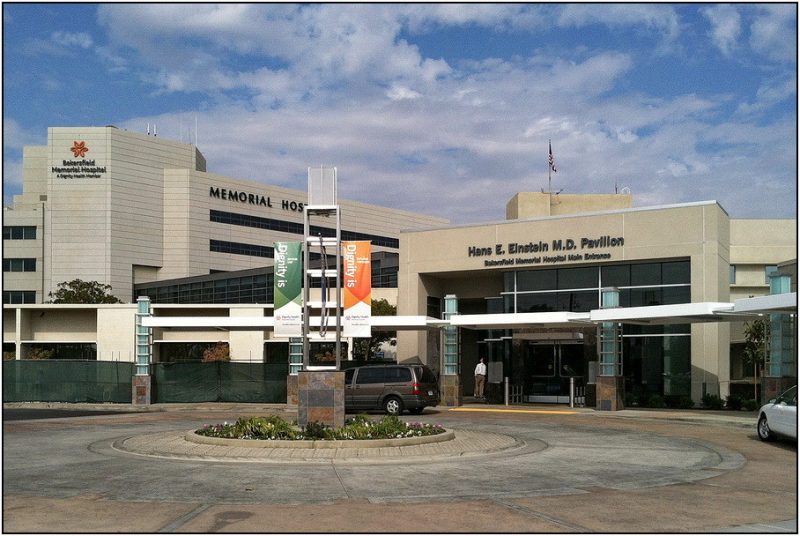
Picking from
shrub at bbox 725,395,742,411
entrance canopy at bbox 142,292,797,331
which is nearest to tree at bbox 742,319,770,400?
shrub at bbox 725,395,742,411

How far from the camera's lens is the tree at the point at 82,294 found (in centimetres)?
7869

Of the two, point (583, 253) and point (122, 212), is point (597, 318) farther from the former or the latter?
point (122, 212)

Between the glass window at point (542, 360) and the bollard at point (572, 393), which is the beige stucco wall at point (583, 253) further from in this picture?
the bollard at point (572, 393)

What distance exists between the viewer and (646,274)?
34094 mm

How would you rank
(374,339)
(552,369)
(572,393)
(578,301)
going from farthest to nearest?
(374,339) < (552,369) < (578,301) < (572,393)

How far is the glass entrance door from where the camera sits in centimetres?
3541

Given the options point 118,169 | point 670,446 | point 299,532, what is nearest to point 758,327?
point 670,446

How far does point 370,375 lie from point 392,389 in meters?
0.98

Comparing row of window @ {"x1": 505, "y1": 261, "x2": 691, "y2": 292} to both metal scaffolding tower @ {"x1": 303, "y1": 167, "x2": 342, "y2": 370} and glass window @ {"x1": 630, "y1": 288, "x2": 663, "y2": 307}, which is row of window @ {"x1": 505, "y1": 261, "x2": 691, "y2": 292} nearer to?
glass window @ {"x1": 630, "y1": 288, "x2": 663, "y2": 307}

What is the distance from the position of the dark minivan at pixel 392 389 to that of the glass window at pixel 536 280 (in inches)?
383

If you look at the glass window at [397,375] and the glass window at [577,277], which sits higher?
the glass window at [577,277]

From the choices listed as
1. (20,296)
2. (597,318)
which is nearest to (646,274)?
(597,318)

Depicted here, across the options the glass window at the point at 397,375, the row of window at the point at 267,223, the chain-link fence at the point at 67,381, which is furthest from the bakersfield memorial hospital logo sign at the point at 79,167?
the glass window at the point at 397,375

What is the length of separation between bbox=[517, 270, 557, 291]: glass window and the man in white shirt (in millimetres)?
3769
